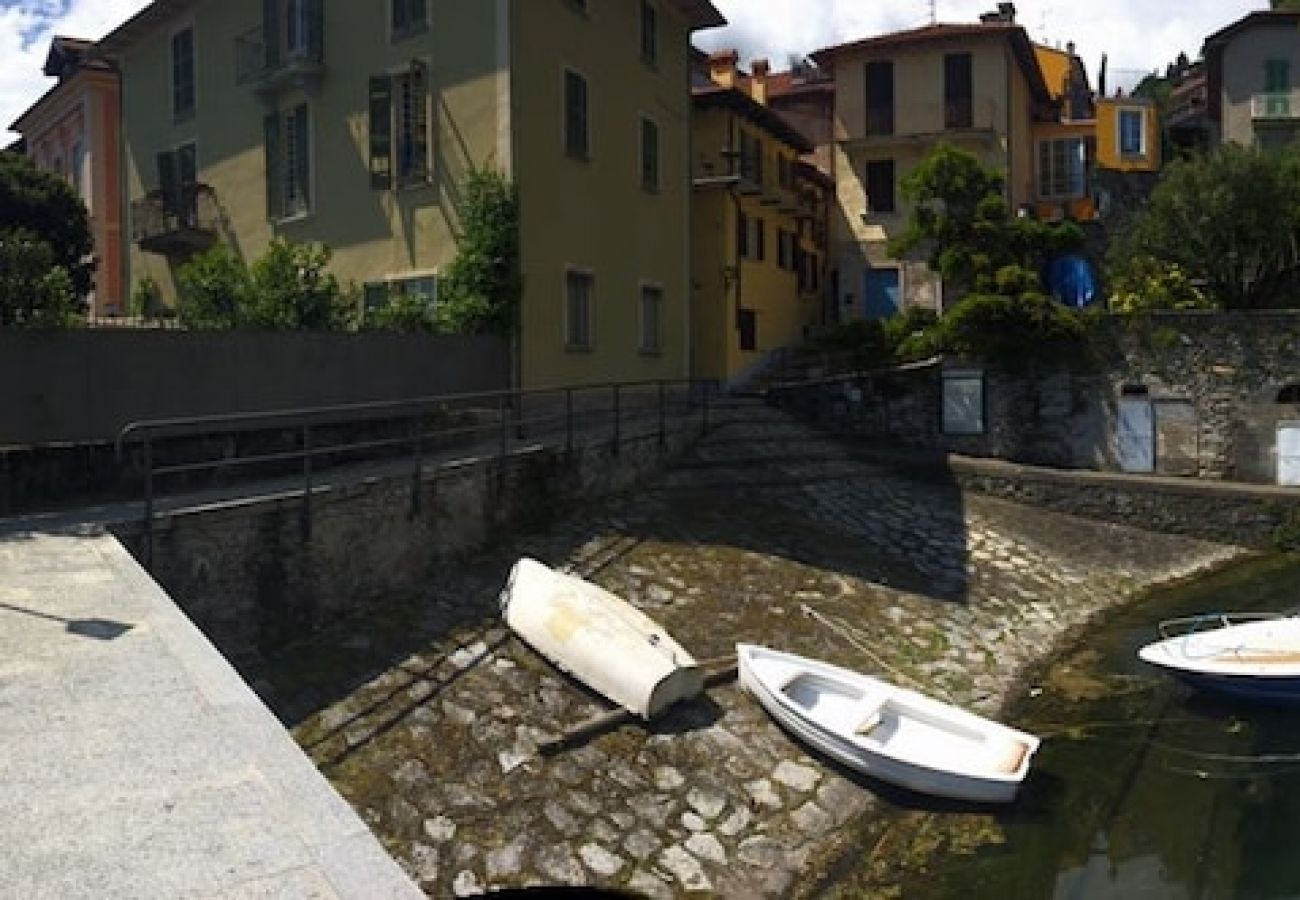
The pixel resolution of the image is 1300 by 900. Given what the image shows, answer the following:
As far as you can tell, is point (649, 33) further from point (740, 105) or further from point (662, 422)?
point (662, 422)

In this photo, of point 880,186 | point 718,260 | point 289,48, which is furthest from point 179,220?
point 880,186

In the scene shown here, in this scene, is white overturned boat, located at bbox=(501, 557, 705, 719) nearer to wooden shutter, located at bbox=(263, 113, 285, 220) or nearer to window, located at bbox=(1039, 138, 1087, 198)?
wooden shutter, located at bbox=(263, 113, 285, 220)

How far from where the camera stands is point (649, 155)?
24.2 m

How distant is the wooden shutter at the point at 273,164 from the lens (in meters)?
24.2

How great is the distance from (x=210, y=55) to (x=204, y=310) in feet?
29.0

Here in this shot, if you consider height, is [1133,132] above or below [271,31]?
above

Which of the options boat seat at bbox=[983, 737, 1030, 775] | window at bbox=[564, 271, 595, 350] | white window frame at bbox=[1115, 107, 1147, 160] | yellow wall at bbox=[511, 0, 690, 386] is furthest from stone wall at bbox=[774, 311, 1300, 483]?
white window frame at bbox=[1115, 107, 1147, 160]

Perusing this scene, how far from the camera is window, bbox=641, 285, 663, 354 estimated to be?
2398 cm

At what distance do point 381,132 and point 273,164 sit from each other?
417 centimetres

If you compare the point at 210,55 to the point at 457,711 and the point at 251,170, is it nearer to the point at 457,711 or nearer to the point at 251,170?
the point at 251,170

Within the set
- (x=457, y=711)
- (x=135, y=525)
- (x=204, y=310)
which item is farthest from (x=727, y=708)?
(x=204, y=310)

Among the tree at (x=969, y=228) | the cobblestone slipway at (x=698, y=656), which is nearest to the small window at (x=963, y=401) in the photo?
the tree at (x=969, y=228)

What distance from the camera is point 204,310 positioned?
20.2 metres

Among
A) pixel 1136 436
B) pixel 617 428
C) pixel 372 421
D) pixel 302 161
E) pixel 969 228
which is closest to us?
pixel 372 421
